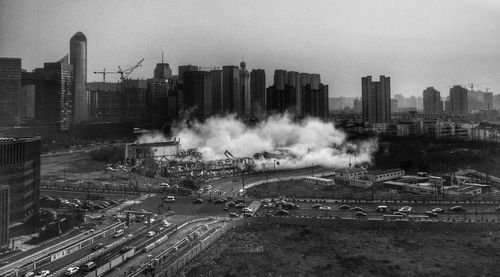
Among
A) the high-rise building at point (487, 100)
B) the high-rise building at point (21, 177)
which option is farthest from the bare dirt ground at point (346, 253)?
the high-rise building at point (487, 100)

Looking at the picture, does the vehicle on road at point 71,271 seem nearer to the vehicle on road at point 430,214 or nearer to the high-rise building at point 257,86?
the vehicle on road at point 430,214

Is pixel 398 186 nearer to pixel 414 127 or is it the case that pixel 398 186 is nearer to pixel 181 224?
pixel 181 224

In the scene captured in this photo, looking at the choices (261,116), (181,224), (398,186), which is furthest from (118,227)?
(261,116)

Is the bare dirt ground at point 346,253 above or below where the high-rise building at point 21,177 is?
below

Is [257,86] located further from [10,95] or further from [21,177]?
[21,177]

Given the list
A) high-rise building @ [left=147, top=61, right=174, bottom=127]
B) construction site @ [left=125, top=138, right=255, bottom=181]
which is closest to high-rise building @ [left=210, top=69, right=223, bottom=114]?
high-rise building @ [left=147, top=61, right=174, bottom=127]
